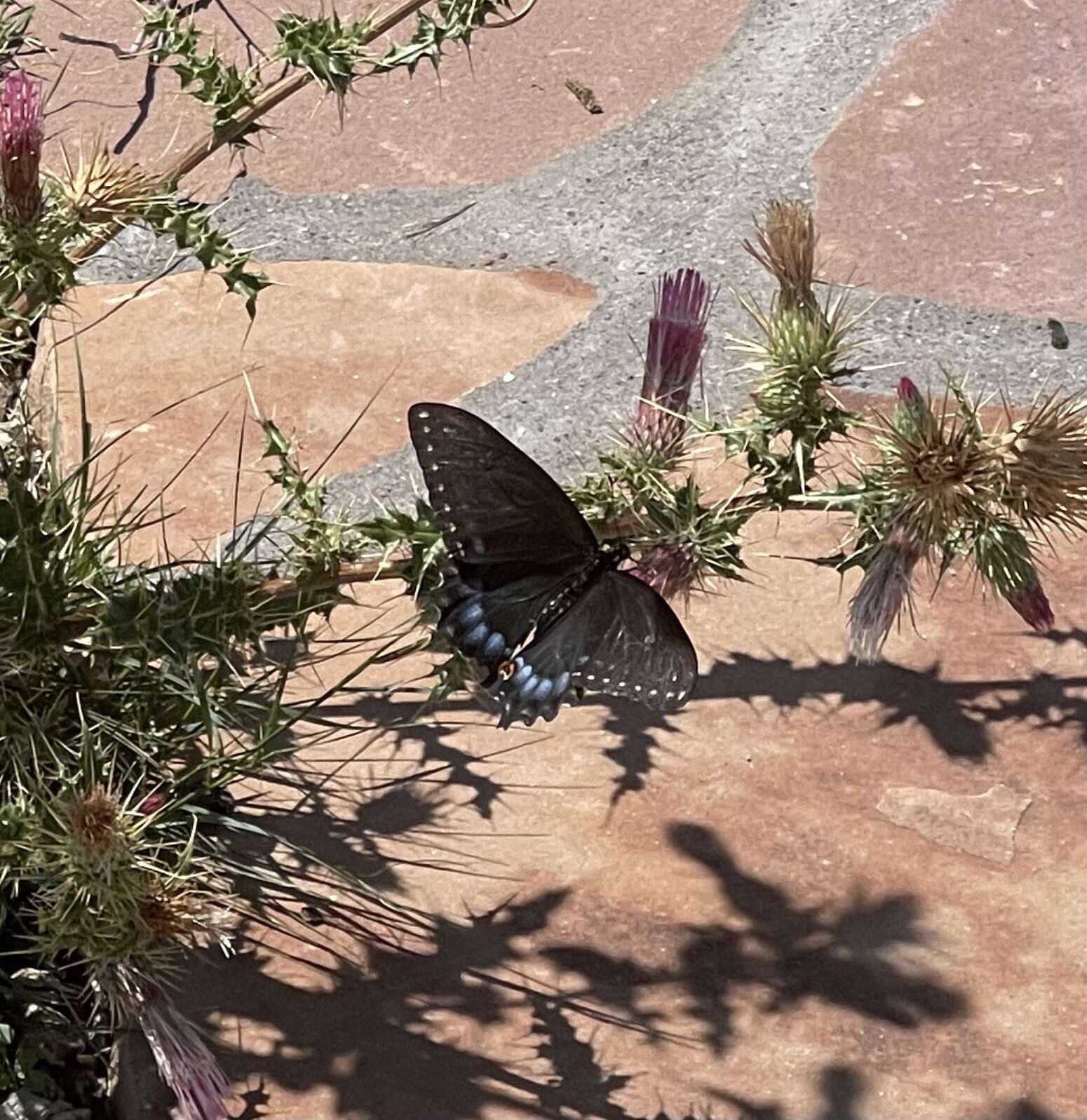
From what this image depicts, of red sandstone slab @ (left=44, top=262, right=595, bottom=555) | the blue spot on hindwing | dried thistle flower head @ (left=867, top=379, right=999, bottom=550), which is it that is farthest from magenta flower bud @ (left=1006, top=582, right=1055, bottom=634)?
→ red sandstone slab @ (left=44, top=262, right=595, bottom=555)

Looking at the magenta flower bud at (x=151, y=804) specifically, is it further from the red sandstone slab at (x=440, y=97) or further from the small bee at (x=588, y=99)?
the small bee at (x=588, y=99)

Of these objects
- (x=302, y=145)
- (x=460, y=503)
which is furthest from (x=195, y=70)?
(x=302, y=145)

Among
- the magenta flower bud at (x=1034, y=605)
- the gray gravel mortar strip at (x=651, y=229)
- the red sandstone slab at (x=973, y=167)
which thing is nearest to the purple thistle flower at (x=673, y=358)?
the magenta flower bud at (x=1034, y=605)

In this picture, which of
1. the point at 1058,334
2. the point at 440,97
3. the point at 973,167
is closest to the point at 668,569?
the point at 1058,334

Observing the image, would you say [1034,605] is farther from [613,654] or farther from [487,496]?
[487,496]

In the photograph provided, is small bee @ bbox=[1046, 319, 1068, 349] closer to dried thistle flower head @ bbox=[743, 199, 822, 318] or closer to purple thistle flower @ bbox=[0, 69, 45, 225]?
dried thistle flower head @ bbox=[743, 199, 822, 318]
